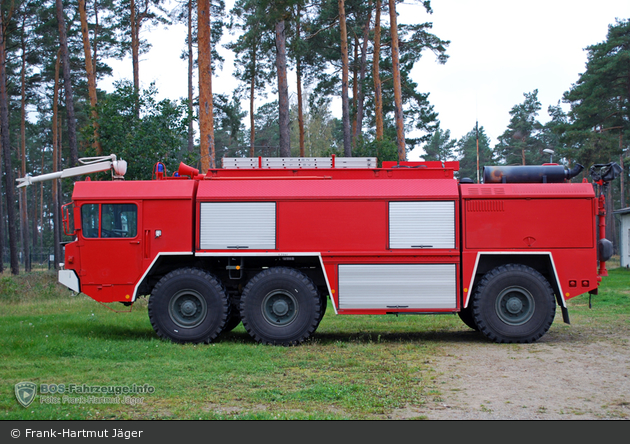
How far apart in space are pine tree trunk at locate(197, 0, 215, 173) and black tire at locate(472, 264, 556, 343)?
27.3ft

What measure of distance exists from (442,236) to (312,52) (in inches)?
1141

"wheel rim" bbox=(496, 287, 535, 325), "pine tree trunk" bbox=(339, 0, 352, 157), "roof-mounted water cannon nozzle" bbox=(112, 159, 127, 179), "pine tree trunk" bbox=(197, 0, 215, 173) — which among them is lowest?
"wheel rim" bbox=(496, 287, 535, 325)

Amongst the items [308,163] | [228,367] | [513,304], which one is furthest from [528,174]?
[228,367]

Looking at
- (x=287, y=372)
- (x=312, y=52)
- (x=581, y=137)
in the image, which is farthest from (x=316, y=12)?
(x=287, y=372)

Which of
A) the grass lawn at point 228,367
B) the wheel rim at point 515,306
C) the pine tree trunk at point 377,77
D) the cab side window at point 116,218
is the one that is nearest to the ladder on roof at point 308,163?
the cab side window at point 116,218

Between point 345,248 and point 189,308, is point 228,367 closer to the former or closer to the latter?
point 189,308

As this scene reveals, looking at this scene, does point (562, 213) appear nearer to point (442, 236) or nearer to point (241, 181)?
point (442, 236)

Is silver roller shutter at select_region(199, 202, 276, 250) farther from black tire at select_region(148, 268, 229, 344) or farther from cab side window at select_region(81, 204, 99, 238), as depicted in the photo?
cab side window at select_region(81, 204, 99, 238)

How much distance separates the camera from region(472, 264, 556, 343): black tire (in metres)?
10.9

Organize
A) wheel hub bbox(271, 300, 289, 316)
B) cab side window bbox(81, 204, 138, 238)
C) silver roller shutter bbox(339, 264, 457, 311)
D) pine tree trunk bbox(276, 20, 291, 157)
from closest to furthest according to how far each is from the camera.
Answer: silver roller shutter bbox(339, 264, 457, 311), wheel hub bbox(271, 300, 289, 316), cab side window bbox(81, 204, 138, 238), pine tree trunk bbox(276, 20, 291, 157)

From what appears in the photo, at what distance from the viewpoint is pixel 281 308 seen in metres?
10.9

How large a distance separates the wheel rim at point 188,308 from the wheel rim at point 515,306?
5487 millimetres

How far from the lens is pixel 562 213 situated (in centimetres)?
1089
